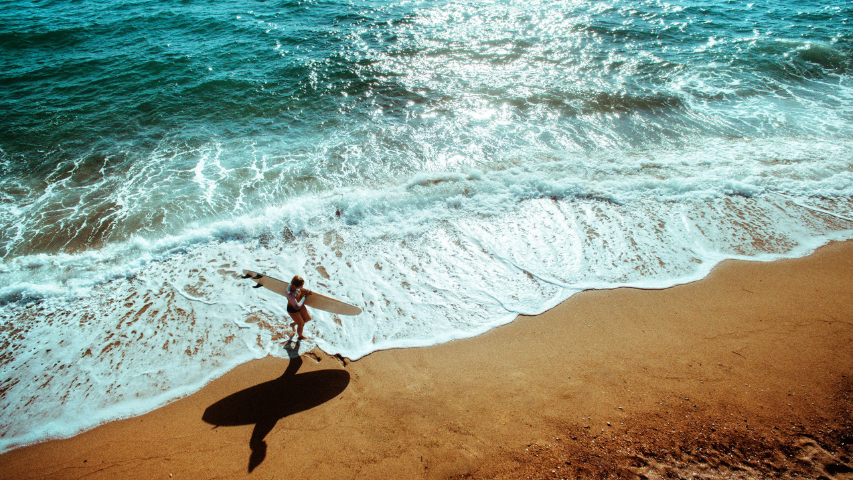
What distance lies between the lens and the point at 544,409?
4539 mm

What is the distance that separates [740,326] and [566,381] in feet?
9.68

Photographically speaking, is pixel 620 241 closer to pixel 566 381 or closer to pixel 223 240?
pixel 566 381

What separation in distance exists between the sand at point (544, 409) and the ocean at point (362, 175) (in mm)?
499

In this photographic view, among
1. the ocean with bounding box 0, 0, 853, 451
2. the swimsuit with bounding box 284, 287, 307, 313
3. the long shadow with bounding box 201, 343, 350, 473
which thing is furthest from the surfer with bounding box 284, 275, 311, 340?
the long shadow with bounding box 201, 343, 350, 473

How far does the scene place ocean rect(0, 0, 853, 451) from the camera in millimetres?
6036

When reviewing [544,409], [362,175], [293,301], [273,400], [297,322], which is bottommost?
[273,400]

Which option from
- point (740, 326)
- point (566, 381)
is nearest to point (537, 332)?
point (566, 381)

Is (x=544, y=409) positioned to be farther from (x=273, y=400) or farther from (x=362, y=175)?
(x=362, y=175)

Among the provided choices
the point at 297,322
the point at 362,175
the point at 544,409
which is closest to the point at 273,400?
the point at 297,322

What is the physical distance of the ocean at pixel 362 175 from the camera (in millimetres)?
6036

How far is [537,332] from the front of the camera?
222 inches

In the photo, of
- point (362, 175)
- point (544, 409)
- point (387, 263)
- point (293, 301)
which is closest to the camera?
point (544, 409)

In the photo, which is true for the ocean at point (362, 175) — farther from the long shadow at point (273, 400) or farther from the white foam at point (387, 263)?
the long shadow at point (273, 400)

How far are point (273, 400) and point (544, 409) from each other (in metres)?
3.50
